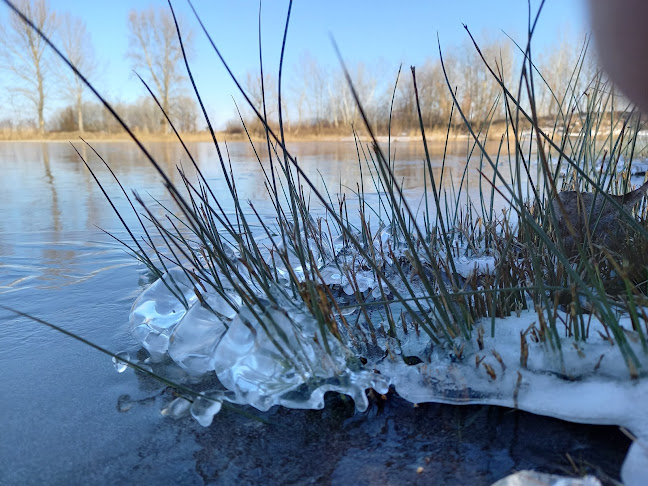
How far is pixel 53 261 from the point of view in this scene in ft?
6.21

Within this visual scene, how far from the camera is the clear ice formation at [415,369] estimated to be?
66cm

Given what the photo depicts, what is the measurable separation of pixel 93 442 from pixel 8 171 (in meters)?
6.38

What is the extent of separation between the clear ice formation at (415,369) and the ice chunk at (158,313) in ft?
0.39

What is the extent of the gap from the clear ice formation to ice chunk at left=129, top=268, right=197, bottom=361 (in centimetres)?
12

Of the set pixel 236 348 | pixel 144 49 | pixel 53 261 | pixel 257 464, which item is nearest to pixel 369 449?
pixel 257 464

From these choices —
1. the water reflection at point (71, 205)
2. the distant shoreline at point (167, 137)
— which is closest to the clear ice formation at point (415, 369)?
the water reflection at point (71, 205)

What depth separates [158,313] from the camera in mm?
1063

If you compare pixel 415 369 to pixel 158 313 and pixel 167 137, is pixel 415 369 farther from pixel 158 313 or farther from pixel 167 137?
pixel 167 137

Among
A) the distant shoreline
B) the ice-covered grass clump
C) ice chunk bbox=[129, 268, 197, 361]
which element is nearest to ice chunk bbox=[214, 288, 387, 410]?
the ice-covered grass clump

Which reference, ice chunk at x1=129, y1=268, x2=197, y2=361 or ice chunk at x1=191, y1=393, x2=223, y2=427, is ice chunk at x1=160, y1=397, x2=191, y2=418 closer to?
ice chunk at x1=191, y1=393, x2=223, y2=427

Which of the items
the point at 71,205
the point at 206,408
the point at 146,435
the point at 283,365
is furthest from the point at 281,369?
the point at 71,205

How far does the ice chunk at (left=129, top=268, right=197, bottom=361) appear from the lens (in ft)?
3.26

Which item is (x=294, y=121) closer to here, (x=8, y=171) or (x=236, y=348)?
(x=8, y=171)

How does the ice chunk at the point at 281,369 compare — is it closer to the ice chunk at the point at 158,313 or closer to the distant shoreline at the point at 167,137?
the ice chunk at the point at 158,313
